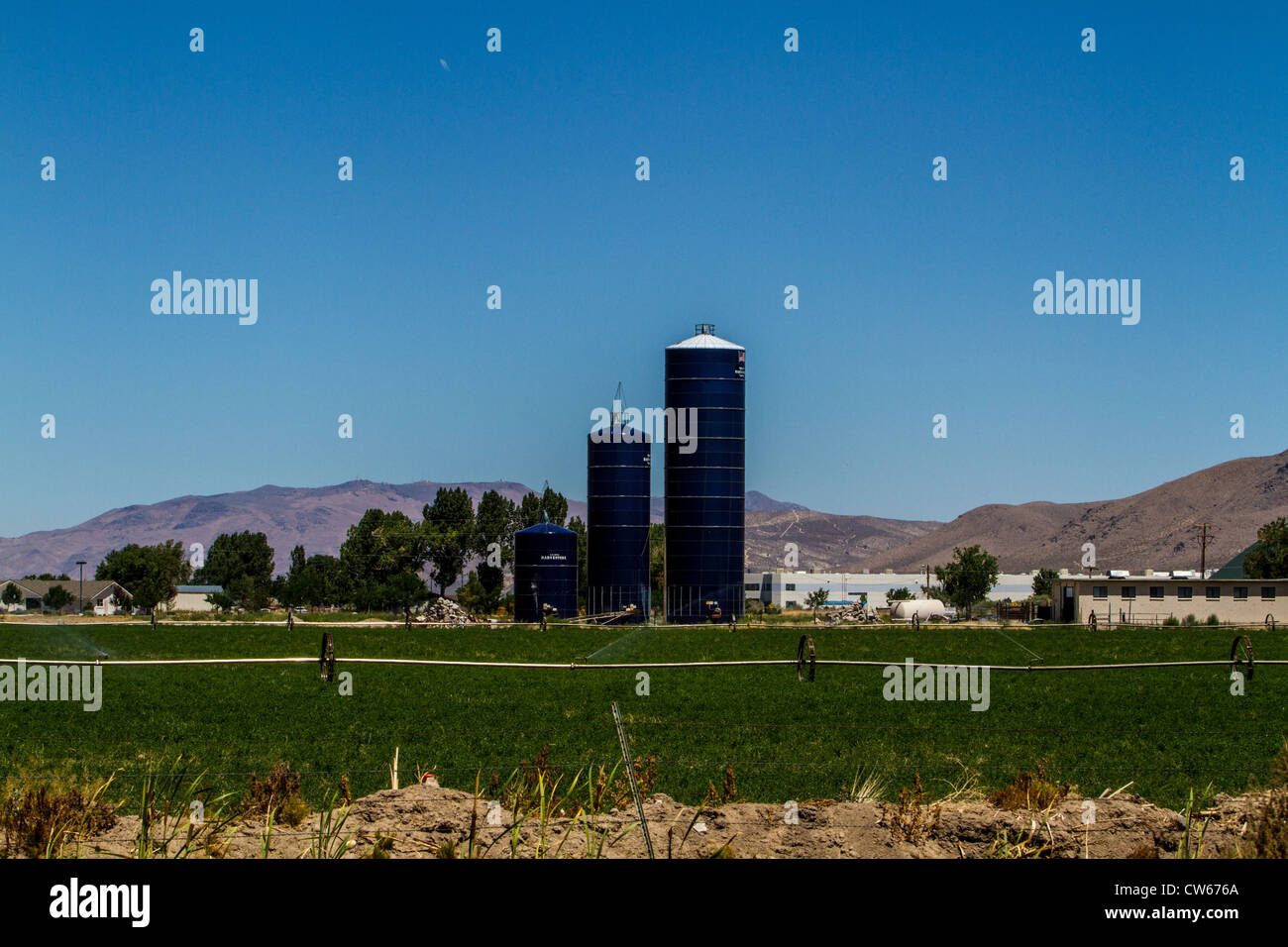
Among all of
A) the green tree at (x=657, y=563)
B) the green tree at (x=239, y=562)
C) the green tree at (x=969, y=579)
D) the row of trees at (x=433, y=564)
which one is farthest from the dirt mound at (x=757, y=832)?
the green tree at (x=239, y=562)

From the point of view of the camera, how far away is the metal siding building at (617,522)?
95438mm

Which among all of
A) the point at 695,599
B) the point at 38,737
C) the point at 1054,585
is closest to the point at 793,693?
the point at 38,737

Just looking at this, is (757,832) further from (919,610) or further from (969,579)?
(969,579)

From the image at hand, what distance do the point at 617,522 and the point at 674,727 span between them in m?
70.9

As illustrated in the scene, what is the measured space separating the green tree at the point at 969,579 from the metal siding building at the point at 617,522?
53.8m

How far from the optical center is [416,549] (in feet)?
515

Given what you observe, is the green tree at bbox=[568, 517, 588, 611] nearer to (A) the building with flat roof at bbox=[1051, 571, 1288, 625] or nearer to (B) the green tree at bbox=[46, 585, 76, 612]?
(A) the building with flat roof at bbox=[1051, 571, 1288, 625]

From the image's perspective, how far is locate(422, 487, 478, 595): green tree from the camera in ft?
517

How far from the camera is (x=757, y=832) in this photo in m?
11.1

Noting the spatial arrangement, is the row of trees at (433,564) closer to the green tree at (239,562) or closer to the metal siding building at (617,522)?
A: the green tree at (239,562)

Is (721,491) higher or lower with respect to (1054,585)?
higher

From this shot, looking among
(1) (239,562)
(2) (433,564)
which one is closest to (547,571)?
(2) (433,564)
